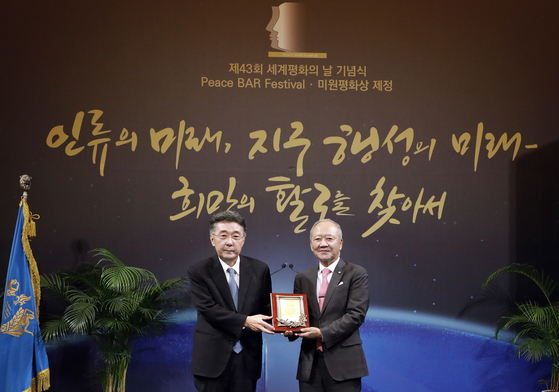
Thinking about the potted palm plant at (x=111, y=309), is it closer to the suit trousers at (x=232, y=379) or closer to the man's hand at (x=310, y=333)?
the suit trousers at (x=232, y=379)

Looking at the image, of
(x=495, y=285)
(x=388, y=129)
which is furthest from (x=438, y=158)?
(x=495, y=285)

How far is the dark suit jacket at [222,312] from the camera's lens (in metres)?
2.81

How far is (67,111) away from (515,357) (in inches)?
177

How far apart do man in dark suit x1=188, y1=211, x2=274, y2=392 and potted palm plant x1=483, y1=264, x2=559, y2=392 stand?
86.2 inches

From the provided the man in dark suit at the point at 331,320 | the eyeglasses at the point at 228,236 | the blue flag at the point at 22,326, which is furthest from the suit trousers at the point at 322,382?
the blue flag at the point at 22,326

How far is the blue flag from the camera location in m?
3.37

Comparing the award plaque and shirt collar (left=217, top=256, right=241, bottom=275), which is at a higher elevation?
shirt collar (left=217, top=256, right=241, bottom=275)

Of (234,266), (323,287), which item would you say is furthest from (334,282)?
(234,266)

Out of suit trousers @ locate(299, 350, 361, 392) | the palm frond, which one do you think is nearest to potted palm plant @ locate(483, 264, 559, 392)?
the palm frond

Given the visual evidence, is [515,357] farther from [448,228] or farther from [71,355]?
[71,355]

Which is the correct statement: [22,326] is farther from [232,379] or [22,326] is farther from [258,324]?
[258,324]

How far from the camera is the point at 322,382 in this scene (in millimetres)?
2805

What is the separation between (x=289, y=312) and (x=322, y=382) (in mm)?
458

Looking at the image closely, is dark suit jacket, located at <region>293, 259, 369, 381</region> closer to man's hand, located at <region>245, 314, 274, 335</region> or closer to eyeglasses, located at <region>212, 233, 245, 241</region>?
man's hand, located at <region>245, 314, 274, 335</region>
